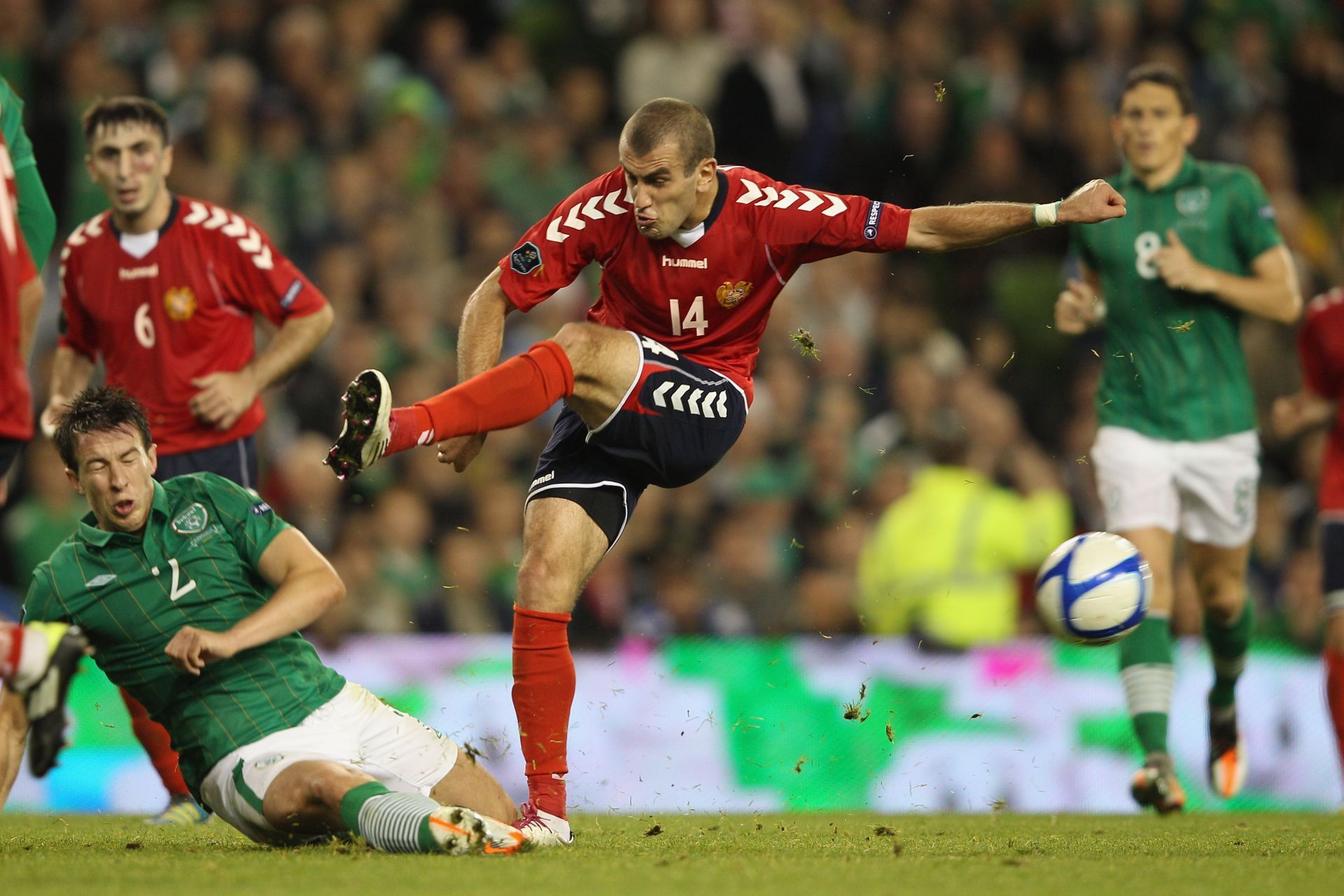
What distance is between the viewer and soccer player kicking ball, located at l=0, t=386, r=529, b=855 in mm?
4660

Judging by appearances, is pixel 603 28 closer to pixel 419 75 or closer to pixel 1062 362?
pixel 419 75

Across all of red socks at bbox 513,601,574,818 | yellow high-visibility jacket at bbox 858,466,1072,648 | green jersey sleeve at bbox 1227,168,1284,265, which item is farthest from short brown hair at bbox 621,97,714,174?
yellow high-visibility jacket at bbox 858,466,1072,648

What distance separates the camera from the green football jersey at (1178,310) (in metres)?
6.98

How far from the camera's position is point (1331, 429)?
713 centimetres

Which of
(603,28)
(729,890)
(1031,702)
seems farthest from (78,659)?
(603,28)

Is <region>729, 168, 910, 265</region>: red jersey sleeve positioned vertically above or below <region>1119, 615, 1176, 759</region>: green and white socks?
above

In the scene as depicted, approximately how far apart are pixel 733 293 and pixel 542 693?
1.44 m

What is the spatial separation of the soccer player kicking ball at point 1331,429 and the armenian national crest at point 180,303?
15.1 ft

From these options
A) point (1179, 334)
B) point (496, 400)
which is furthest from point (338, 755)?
point (1179, 334)

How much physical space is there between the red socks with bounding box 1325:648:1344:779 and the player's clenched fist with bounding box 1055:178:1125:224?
270 cm

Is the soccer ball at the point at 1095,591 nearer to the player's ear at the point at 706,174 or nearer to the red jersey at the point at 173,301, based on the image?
the player's ear at the point at 706,174

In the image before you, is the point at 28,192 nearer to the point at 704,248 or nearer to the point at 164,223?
the point at 164,223

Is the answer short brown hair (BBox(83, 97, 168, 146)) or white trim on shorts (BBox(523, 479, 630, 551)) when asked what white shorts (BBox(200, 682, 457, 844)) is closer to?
white trim on shorts (BBox(523, 479, 630, 551))

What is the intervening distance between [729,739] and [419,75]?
19.0 ft
